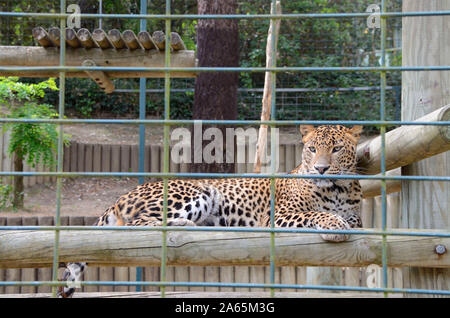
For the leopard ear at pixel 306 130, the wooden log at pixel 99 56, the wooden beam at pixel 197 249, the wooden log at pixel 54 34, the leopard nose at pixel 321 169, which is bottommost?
the wooden beam at pixel 197 249

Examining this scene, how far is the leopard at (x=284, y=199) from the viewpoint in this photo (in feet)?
15.8

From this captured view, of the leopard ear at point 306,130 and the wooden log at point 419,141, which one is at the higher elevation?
the leopard ear at point 306,130

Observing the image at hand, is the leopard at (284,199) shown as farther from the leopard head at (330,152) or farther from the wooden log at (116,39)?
the wooden log at (116,39)

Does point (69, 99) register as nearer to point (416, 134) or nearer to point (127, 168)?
point (127, 168)

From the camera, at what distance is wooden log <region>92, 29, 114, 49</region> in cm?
487

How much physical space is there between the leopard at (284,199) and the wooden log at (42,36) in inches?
59.7

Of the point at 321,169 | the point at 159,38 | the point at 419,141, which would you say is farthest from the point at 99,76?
the point at 419,141

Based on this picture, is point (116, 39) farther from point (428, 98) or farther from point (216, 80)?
point (216, 80)

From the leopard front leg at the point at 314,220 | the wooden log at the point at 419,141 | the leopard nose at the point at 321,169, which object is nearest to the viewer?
the wooden log at the point at 419,141

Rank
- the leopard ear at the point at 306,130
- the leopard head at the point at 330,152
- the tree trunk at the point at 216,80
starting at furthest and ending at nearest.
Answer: the tree trunk at the point at 216,80 → the leopard ear at the point at 306,130 → the leopard head at the point at 330,152

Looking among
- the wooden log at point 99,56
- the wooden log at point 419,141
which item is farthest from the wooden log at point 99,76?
the wooden log at point 419,141

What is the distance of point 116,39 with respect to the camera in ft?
16.3

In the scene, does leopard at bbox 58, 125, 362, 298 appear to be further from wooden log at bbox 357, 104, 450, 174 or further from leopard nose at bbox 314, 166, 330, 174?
wooden log at bbox 357, 104, 450, 174

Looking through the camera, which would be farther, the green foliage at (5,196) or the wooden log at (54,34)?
the green foliage at (5,196)
